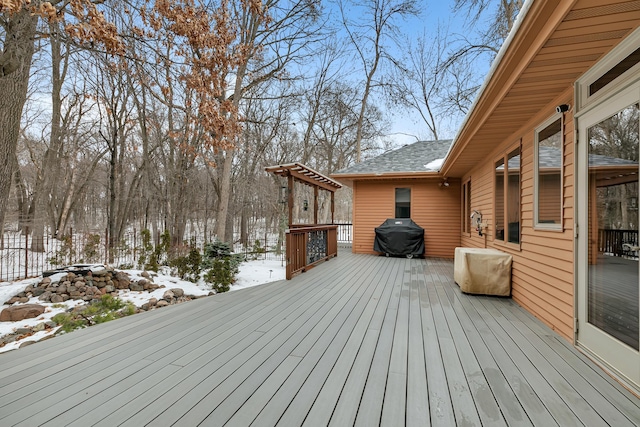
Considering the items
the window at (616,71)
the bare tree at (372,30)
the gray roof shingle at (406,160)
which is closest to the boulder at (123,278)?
the gray roof shingle at (406,160)

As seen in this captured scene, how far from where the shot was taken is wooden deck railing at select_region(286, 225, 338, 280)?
5.47 meters

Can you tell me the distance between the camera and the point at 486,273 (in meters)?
4.16

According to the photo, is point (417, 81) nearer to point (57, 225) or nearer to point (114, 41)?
point (114, 41)

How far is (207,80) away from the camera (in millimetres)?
4980

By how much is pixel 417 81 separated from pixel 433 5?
3.22 metres

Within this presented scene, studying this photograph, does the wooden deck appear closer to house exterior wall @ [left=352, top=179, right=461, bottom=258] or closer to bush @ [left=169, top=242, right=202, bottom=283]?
bush @ [left=169, top=242, right=202, bottom=283]

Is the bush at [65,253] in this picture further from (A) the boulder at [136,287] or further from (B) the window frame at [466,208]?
(B) the window frame at [466,208]

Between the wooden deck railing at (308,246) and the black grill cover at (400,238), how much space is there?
134cm

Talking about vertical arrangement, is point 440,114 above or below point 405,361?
above

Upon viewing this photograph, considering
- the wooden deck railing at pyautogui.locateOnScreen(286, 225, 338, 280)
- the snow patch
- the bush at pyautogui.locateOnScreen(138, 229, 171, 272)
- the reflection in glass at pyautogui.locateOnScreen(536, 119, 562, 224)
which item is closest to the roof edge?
the reflection in glass at pyautogui.locateOnScreen(536, 119, 562, 224)

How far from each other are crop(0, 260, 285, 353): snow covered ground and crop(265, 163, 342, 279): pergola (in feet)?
2.09

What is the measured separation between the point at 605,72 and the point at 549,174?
1218 mm

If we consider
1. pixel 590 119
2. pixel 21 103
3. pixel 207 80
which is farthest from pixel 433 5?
pixel 21 103

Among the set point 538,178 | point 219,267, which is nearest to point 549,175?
point 538,178
